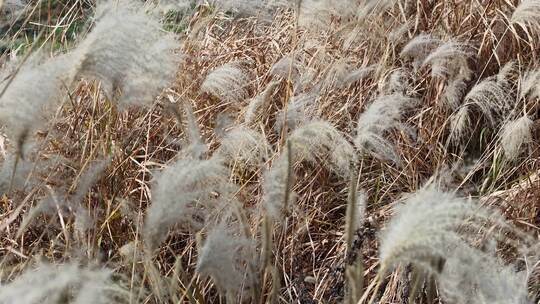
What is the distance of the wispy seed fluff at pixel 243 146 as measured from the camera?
2.06m

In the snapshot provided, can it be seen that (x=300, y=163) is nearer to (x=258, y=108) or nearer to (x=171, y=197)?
(x=258, y=108)

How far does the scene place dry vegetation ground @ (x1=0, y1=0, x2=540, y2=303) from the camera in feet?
6.78

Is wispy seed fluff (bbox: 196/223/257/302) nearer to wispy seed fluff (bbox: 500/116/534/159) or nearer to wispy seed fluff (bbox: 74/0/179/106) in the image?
wispy seed fluff (bbox: 74/0/179/106)

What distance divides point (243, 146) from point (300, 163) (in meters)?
0.32

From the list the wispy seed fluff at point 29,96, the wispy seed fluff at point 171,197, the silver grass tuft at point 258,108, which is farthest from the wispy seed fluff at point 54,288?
the silver grass tuft at point 258,108

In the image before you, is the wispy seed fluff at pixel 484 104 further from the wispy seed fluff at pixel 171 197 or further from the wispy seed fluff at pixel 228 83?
the wispy seed fluff at pixel 171 197

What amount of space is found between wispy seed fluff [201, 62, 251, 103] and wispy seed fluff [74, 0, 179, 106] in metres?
0.49

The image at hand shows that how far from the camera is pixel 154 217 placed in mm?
1318

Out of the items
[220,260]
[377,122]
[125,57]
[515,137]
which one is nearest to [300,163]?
[377,122]

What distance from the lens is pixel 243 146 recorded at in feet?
7.07

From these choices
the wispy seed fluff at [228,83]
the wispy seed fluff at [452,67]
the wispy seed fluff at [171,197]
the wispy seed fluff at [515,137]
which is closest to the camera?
the wispy seed fluff at [171,197]

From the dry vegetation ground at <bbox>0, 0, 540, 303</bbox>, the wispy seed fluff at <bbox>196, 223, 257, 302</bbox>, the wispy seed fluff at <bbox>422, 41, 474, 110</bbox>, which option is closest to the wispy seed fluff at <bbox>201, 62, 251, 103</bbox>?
the dry vegetation ground at <bbox>0, 0, 540, 303</bbox>

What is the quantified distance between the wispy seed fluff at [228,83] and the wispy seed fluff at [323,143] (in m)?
0.35

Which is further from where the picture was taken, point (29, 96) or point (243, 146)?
point (243, 146)
